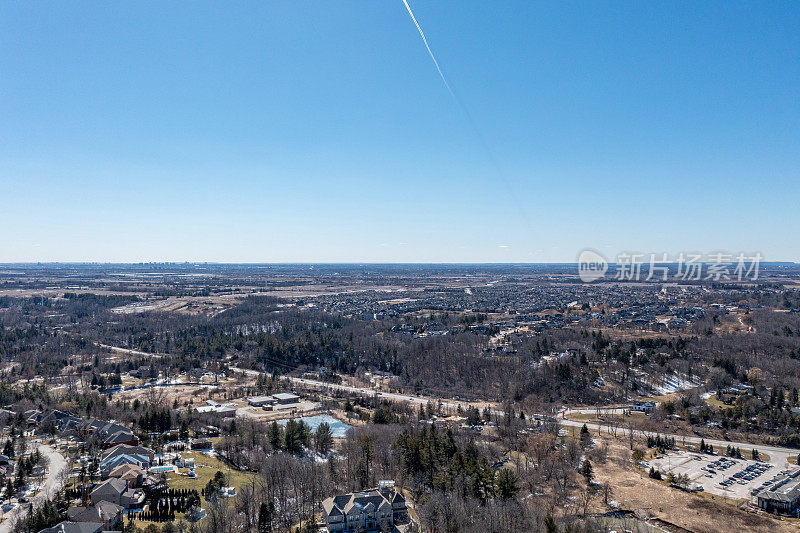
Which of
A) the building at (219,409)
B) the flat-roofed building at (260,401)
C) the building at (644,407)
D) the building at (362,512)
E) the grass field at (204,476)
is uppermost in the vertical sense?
the building at (362,512)

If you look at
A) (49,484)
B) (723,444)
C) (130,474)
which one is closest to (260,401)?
(130,474)

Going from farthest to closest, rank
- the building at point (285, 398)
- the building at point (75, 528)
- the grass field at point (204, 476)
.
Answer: the building at point (285, 398)
the grass field at point (204, 476)
the building at point (75, 528)

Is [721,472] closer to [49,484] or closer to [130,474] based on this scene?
[130,474]

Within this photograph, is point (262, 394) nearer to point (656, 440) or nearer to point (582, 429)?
point (582, 429)

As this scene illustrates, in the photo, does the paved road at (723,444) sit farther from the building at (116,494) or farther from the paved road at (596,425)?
the building at (116,494)

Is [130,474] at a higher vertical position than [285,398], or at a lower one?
higher

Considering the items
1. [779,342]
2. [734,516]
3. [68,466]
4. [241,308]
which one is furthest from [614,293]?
[68,466]

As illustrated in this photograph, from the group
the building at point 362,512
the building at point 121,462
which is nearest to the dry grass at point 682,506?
the building at point 362,512
